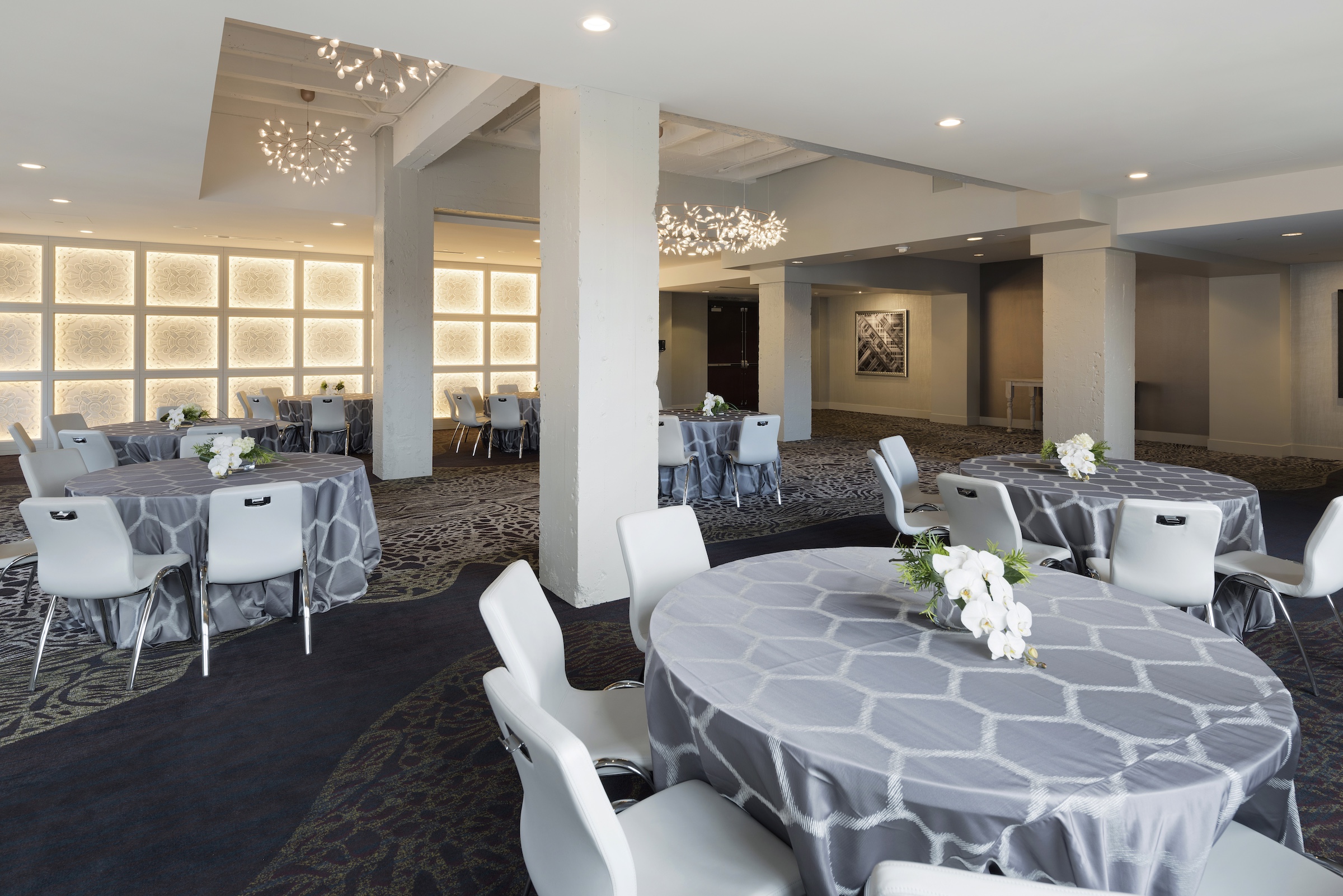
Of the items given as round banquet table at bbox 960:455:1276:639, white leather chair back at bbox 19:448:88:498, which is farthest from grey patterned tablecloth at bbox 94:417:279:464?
round banquet table at bbox 960:455:1276:639

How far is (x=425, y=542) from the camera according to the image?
5949mm

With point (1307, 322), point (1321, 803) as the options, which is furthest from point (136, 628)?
point (1307, 322)

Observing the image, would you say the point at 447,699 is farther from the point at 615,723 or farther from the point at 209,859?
the point at 615,723

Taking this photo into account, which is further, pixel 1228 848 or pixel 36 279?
pixel 36 279

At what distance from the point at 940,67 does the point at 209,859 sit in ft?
15.3

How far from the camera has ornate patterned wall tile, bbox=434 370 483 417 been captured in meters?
13.9

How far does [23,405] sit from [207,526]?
947 cm

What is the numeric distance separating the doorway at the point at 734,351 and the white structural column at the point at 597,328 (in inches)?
546

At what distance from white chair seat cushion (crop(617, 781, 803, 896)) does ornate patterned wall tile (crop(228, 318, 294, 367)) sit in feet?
40.7

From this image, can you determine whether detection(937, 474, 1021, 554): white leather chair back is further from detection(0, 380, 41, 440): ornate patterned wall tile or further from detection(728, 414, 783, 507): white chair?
detection(0, 380, 41, 440): ornate patterned wall tile

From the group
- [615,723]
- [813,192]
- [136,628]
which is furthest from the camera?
[813,192]

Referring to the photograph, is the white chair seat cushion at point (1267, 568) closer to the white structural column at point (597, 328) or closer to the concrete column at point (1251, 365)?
the white structural column at point (597, 328)

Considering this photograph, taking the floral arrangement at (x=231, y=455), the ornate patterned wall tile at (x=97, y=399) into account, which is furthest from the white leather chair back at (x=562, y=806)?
the ornate patterned wall tile at (x=97, y=399)

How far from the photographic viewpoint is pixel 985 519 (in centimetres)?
379
